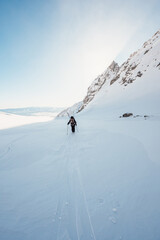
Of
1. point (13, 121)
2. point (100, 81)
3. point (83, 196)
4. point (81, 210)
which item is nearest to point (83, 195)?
point (83, 196)

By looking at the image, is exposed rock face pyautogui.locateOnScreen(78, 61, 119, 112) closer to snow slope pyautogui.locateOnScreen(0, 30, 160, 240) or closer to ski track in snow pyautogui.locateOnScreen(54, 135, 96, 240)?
snow slope pyautogui.locateOnScreen(0, 30, 160, 240)

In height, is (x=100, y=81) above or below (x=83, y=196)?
above

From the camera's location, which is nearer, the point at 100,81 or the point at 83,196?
the point at 83,196

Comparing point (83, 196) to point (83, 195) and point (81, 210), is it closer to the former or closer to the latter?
point (83, 195)

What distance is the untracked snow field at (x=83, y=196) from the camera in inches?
77.3

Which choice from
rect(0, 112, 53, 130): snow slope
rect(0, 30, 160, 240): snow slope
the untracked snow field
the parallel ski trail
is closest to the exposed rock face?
rect(0, 112, 53, 130): snow slope

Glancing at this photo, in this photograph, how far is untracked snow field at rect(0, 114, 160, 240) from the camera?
196 cm

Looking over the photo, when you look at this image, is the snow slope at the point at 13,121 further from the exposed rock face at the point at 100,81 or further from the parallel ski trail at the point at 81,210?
the exposed rock face at the point at 100,81

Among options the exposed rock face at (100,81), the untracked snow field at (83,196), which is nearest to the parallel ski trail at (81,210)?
the untracked snow field at (83,196)

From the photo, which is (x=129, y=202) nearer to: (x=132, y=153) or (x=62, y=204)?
(x=62, y=204)

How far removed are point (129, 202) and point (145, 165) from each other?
171 centimetres

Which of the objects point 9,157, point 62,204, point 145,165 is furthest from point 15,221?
point 145,165

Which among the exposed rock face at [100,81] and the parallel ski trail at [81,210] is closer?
the parallel ski trail at [81,210]

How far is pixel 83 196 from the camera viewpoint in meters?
2.69
